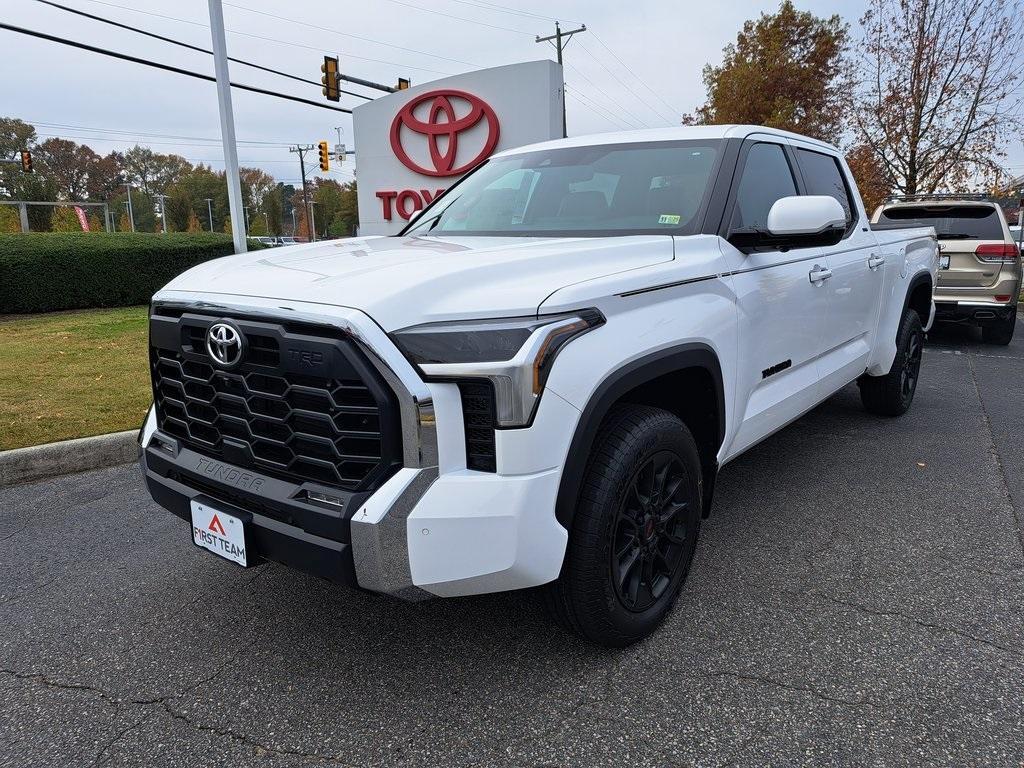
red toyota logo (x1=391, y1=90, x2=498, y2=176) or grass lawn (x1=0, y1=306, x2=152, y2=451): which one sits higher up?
red toyota logo (x1=391, y1=90, x2=498, y2=176)

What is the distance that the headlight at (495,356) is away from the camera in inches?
75.6

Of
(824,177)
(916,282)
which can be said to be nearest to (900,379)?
(916,282)

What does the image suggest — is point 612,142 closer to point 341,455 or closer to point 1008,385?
point 341,455

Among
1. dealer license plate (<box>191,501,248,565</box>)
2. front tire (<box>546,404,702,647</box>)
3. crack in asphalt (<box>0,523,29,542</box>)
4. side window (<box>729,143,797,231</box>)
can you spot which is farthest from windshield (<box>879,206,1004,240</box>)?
crack in asphalt (<box>0,523,29,542</box>)

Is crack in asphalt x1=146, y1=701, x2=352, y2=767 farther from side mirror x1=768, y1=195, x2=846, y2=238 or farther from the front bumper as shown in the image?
side mirror x1=768, y1=195, x2=846, y2=238

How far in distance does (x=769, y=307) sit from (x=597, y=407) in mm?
1371

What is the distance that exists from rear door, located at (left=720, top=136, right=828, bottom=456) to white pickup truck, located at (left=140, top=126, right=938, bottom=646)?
0.6 inches

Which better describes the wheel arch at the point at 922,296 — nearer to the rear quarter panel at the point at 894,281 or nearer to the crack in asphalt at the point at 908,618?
the rear quarter panel at the point at 894,281

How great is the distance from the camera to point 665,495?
2.60 metres

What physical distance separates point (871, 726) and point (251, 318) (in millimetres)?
2163

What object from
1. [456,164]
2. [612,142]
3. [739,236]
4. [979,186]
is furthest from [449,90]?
[979,186]

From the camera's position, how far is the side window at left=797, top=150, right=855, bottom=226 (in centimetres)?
404

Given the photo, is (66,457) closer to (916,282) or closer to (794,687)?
(794,687)

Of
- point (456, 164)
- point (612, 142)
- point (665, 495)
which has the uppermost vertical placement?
point (456, 164)
